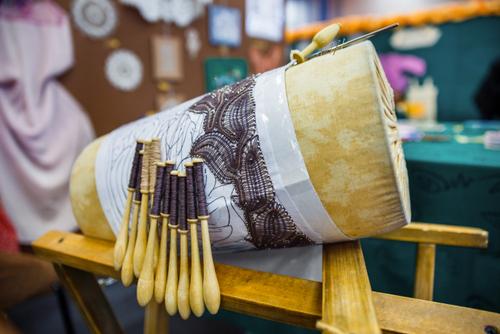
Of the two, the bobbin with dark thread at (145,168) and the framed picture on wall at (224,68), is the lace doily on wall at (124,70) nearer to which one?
the framed picture on wall at (224,68)

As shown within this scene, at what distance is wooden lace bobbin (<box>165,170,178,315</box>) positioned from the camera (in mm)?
540

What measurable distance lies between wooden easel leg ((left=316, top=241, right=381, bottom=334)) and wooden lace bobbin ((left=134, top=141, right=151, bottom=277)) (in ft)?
1.06

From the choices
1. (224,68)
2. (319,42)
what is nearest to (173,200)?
(319,42)

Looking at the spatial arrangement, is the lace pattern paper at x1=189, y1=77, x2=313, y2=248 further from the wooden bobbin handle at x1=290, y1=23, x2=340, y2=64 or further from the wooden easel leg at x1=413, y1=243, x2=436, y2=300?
the wooden easel leg at x1=413, y1=243, x2=436, y2=300

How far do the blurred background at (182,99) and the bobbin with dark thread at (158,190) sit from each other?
277 mm

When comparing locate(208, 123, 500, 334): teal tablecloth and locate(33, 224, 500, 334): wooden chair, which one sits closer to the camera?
locate(33, 224, 500, 334): wooden chair

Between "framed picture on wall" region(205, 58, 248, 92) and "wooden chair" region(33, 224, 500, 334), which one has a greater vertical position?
"framed picture on wall" region(205, 58, 248, 92)

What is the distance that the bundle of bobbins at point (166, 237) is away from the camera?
1.76 feet

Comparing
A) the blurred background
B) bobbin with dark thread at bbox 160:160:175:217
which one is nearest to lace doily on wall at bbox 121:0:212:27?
the blurred background

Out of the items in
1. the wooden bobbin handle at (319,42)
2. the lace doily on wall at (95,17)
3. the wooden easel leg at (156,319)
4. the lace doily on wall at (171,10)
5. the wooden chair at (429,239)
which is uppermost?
the lace doily on wall at (171,10)

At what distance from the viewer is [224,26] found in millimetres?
2648

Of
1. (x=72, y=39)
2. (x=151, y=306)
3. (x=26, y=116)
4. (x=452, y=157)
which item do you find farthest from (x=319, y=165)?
(x=72, y=39)

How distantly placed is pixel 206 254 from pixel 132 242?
0.17 m

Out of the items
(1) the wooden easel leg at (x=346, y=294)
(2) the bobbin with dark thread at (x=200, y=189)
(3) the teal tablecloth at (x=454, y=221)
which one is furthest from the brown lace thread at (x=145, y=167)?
(3) the teal tablecloth at (x=454, y=221)
